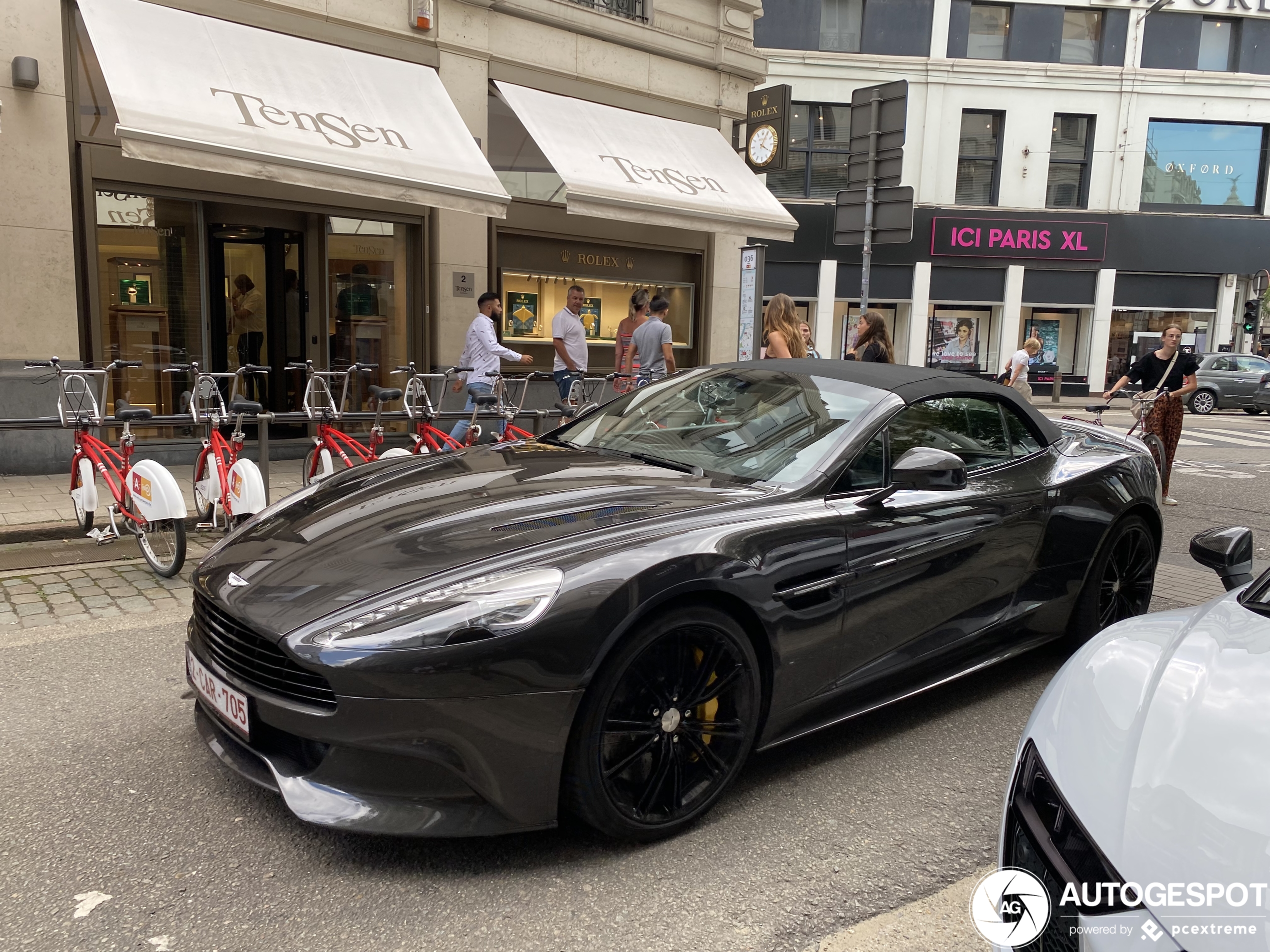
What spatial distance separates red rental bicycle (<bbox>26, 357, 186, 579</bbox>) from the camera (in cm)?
536

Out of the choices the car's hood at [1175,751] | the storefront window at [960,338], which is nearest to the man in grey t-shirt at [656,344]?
the car's hood at [1175,751]

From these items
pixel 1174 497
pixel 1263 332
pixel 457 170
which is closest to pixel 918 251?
pixel 1263 332

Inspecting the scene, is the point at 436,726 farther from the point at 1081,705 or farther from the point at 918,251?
the point at 918,251

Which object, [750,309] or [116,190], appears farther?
[750,309]

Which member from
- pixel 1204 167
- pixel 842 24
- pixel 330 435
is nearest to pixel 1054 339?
pixel 1204 167

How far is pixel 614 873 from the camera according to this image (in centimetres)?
256

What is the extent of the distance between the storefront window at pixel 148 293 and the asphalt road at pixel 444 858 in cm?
646

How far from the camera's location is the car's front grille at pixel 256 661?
2383 millimetres

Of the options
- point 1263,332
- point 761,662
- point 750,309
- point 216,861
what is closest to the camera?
point 216,861

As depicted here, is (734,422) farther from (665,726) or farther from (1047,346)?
(1047,346)

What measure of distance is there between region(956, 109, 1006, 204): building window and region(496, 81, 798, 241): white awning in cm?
1610

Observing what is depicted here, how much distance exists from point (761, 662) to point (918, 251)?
26.1 meters

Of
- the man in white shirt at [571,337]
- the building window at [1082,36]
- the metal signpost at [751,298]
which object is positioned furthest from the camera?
the building window at [1082,36]

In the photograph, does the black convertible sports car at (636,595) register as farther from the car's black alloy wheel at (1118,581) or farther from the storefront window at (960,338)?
the storefront window at (960,338)
